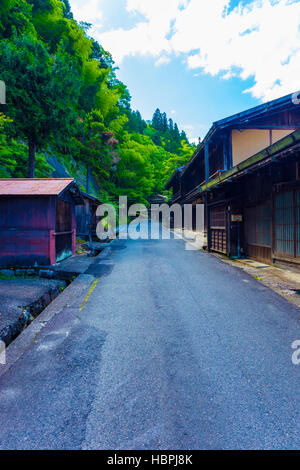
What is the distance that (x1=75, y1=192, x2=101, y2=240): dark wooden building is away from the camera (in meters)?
18.2

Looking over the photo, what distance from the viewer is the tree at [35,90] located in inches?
501

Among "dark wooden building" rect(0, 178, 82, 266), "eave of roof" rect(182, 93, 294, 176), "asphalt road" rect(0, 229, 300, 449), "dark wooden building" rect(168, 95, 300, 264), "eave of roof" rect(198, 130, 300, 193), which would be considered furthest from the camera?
"eave of roof" rect(182, 93, 294, 176)

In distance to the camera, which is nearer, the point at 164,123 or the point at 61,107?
the point at 61,107

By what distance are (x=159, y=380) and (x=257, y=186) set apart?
878 cm

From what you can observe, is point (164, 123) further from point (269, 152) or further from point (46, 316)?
point (46, 316)

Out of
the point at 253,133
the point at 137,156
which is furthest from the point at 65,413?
the point at 137,156

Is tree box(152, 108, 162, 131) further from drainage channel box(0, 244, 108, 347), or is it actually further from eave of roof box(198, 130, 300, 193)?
drainage channel box(0, 244, 108, 347)

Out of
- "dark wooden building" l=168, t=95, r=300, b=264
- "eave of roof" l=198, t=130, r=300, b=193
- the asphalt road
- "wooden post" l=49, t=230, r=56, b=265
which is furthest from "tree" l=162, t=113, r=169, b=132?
the asphalt road

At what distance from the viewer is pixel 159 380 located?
9.40 feet

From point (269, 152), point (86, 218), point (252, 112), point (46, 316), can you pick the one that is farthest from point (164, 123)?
point (46, 316)

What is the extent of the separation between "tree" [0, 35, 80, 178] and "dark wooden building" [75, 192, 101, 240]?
16.3 feet

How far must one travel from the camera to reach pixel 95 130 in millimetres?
23812

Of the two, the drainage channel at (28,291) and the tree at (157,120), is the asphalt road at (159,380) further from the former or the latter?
the tree at (157,120)

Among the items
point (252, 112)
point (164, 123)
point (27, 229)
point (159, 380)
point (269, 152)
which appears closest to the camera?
point (159, 380)
